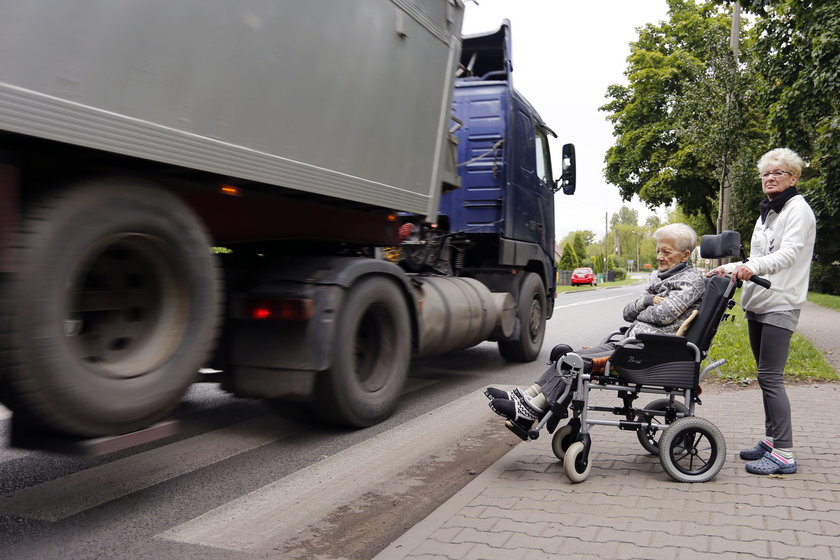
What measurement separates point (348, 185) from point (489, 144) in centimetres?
376

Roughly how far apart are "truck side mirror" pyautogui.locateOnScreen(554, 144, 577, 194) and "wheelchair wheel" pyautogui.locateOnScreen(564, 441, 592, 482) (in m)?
6.55

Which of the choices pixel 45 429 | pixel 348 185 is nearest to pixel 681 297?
pixel 348 185

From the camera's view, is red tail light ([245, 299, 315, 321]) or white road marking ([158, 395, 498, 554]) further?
red tail light ([245, 299, 315, 321])

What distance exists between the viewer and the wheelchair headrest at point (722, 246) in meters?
3.93

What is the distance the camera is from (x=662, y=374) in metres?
4.06

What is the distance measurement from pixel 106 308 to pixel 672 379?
2.93 meters

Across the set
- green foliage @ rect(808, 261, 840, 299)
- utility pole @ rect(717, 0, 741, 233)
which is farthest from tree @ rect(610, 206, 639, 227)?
utility pole @ rect(717, 0, 741, 233)

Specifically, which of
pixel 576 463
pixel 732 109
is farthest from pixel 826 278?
pixel 576 463

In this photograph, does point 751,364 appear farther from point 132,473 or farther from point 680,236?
point 132,473

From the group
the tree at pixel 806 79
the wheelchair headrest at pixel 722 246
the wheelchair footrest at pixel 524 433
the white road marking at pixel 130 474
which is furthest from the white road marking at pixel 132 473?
the tree at pixel 806 79

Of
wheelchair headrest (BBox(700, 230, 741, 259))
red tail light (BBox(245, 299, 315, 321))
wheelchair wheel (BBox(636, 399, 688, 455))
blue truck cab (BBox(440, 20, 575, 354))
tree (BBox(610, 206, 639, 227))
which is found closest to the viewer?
wheelchair headrest (BBox(700, 230, 741, 259))

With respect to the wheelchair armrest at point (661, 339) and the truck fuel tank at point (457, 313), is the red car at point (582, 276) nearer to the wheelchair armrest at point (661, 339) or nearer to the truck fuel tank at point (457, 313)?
the truck fuel tank at point (457, 313)

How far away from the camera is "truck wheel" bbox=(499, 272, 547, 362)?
29.4ft

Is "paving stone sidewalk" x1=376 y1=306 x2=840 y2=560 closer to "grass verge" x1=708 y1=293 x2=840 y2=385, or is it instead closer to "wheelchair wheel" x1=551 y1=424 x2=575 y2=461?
"wheelchair wheel" x1=551 y1=424 x2=575 y2=461
